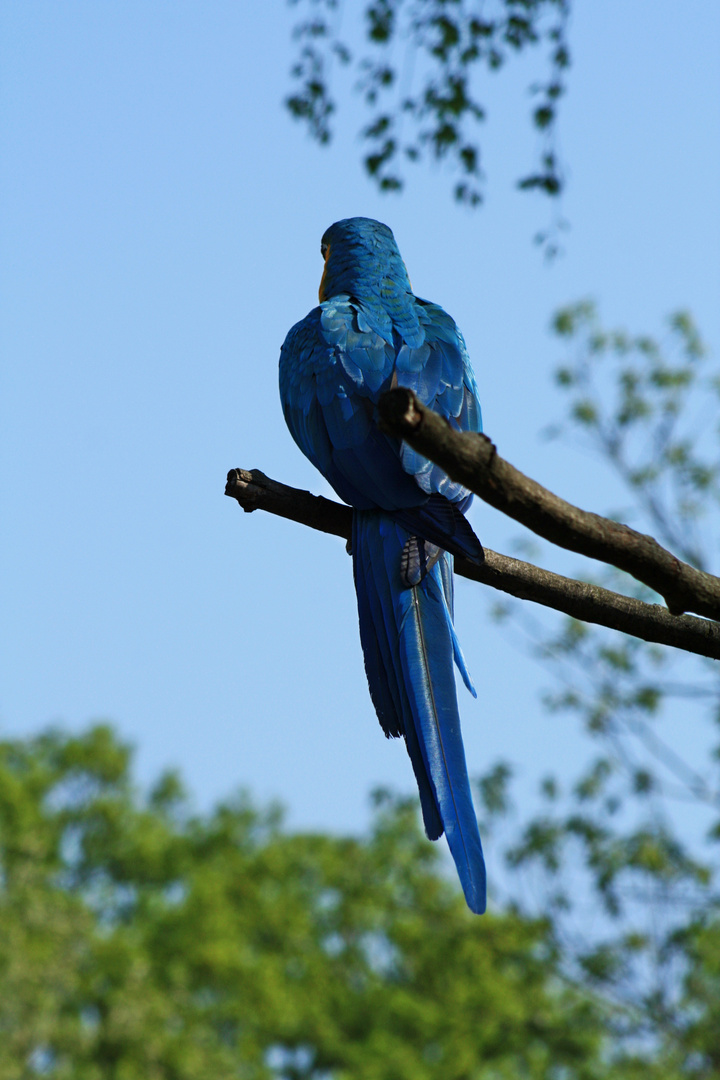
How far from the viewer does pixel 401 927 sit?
1806 centimetres

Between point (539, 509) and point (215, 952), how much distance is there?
18.0 metres

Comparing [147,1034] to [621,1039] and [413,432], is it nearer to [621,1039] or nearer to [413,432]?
[621,1039]

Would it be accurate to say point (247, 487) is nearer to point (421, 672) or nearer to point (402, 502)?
point (402, 502)

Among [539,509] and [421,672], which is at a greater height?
[421,672]

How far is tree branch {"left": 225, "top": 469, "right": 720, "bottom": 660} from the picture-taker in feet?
6.64

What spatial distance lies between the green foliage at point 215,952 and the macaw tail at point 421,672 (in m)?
8.64

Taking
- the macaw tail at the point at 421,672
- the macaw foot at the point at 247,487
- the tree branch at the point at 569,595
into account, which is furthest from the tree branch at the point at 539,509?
the macaw foot at the point at 247,487

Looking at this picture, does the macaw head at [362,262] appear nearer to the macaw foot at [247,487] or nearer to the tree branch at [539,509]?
the macaw foot at [247,487]

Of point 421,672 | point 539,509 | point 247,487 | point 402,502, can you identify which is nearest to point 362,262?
point 402,502

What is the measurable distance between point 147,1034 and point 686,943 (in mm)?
11465

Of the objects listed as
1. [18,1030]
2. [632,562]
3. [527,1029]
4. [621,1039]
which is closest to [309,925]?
[18,1030]

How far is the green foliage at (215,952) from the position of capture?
14789 mm

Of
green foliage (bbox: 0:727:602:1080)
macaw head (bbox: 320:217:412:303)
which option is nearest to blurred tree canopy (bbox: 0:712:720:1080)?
green foliage (bbox: 0:727:602:1080)

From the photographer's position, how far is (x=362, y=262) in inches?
140
